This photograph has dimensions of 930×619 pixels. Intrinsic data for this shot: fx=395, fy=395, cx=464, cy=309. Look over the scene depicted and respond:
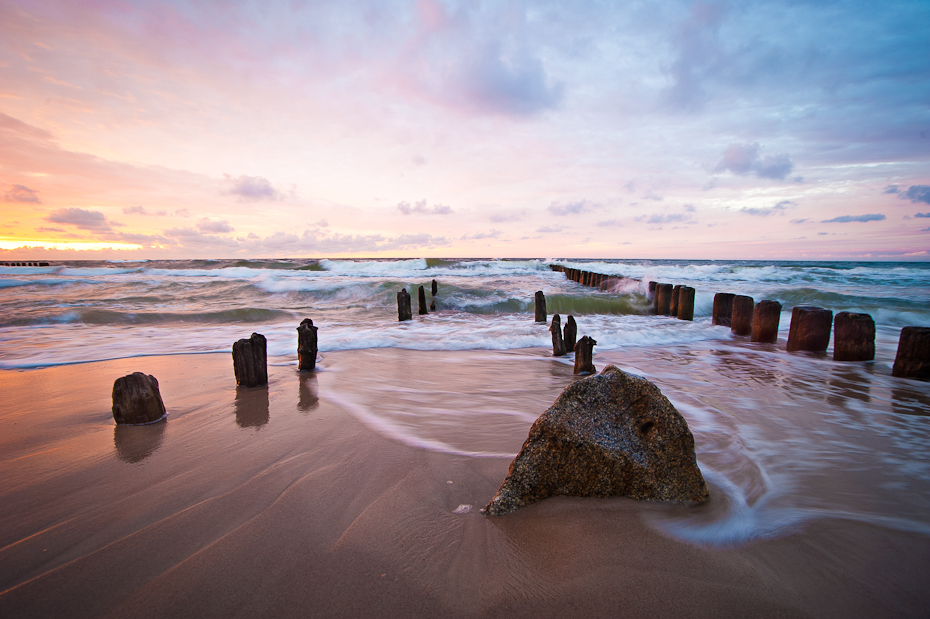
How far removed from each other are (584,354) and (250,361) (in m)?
3.53

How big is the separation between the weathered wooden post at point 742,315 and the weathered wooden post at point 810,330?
1.35 metres

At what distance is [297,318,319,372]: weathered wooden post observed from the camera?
15.5ft

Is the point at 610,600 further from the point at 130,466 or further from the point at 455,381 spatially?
the point at 455,381

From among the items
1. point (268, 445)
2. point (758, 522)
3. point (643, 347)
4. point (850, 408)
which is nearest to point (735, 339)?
point (643, 347)

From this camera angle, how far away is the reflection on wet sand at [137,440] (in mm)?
2593

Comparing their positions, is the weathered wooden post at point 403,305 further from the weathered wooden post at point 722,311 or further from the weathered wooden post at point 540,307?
the weathered wooden post at point 722,311

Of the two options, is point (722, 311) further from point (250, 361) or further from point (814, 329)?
point (250, 361)

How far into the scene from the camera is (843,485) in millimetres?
2299

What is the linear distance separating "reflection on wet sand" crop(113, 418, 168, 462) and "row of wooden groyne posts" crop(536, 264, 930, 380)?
7491 mm


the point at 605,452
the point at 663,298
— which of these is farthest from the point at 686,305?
the point at 605,452

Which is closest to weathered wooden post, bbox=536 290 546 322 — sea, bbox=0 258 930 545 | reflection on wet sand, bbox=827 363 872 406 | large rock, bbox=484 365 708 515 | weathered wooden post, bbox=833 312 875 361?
sea, bbox=0 258 930 545

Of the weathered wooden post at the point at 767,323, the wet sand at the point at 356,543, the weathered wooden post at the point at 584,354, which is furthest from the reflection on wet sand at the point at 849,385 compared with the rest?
the weathered wooden post at the point at 584,354

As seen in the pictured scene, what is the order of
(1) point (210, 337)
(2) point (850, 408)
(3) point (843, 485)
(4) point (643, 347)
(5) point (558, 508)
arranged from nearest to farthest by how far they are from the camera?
(5) point (558, 508), (3) point (843, 485), (2) point (850, 408), (4) point (643, 347), (1) point (210, 337)

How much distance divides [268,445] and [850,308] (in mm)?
15448
